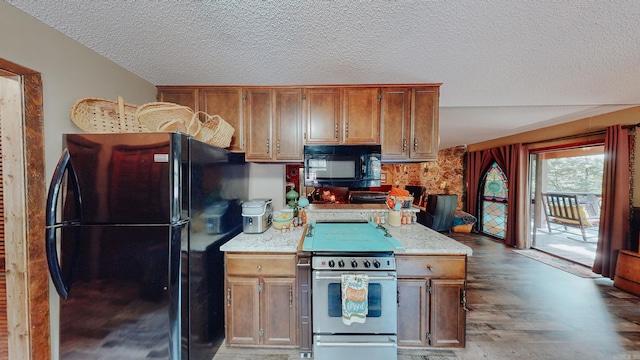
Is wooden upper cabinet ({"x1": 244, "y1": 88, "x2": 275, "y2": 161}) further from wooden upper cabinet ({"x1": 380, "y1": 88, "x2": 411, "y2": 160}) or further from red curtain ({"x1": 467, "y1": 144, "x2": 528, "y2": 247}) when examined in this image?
red curtain ({"x1": 467, "y1": 144, "x2": 528, "y2": 247})

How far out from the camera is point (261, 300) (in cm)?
169

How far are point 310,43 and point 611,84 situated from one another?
3020 millimetres

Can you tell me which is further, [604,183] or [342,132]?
[604,183]

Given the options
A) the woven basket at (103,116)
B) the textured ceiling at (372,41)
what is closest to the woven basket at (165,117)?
the woven basket at (103,116)

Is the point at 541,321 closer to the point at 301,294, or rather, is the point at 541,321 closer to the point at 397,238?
the point at 397,238

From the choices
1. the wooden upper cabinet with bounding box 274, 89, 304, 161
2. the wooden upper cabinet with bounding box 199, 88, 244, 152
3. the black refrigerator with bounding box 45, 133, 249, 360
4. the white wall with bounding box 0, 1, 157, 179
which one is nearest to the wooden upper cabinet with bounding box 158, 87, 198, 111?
the wooden upper cabinet with bounding box 199, 88, 244, 152

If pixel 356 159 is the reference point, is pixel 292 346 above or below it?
below

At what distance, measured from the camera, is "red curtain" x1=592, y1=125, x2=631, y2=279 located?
2801mm

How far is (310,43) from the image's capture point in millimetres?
1455

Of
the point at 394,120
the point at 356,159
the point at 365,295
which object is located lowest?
the point at 365,295

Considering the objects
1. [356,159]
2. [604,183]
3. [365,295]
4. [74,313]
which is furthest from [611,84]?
[74,313]

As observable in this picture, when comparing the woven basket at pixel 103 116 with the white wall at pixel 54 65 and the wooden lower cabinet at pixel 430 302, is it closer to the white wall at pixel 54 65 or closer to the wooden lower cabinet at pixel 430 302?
the white wall at pixel 54 65

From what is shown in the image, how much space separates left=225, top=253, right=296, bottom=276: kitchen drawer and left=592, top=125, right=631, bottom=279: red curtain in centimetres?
448

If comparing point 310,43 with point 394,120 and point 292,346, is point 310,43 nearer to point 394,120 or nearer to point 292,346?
point 394,120
